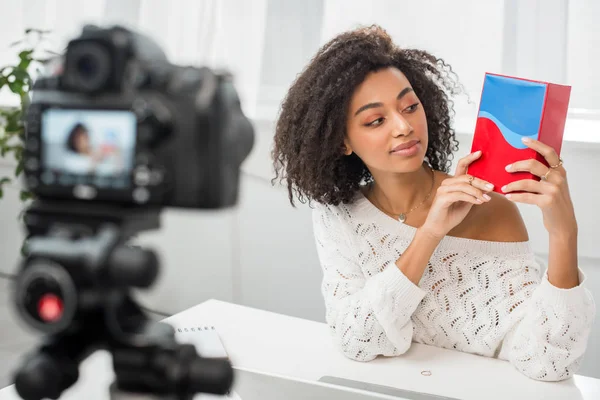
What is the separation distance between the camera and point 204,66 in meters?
0.53

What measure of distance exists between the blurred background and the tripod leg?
3.84ft

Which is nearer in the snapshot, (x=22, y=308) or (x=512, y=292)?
(x=22, y=308)

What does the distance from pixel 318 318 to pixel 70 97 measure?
1.95m

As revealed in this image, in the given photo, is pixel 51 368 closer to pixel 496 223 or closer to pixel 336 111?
pixel 336 111

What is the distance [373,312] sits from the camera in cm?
132

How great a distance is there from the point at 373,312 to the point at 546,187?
0.43 m

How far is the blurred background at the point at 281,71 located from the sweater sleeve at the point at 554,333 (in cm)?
65

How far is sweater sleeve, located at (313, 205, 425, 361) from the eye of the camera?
4.20 feet

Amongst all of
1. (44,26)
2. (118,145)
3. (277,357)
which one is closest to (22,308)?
(118,145)

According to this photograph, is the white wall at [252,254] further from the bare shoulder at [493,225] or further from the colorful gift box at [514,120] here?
the colorful gift box at [514,120]

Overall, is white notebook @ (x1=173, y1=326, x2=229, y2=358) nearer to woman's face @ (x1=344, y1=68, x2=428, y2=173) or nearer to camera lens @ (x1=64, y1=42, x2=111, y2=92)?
woman's face @ (x1=344, y1=68, x2=428, y2=173)

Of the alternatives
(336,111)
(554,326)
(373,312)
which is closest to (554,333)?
(554,326)

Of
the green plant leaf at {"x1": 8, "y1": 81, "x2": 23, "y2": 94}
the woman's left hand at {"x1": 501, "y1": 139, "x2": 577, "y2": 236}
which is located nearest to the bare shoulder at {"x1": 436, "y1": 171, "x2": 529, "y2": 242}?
the woman's left hand at {"x1": 501, "y1": 139, "x2": 577, "y2": 236}

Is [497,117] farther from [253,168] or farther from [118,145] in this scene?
[253,168]
